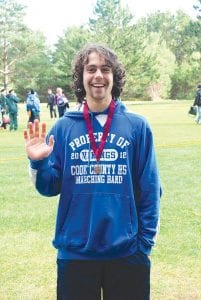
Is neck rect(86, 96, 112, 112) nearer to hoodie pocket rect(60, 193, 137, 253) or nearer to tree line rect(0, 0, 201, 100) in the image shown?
hoodie pocket rect(60, 193, 137, 253)

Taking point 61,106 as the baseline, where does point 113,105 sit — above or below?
above

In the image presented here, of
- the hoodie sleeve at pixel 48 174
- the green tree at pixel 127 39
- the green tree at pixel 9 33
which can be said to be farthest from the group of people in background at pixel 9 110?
the green tree at pixel 9 33

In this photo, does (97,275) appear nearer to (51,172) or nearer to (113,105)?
(51,172)

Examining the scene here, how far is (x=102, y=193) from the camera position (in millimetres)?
2646

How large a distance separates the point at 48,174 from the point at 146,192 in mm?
515

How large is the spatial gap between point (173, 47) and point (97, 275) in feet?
291

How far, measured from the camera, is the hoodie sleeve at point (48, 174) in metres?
2.68

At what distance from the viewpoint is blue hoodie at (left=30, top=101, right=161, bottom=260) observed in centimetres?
264

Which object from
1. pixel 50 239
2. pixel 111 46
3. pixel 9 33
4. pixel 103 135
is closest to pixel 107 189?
pixel 103 135

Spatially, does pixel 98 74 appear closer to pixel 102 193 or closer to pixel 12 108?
pixel 102 193

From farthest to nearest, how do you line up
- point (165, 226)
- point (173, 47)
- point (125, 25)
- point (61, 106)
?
point (173, 47) → point (125, 25) → point (61, 106) → point (165, 226)

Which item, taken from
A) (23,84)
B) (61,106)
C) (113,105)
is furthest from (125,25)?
(113,105)

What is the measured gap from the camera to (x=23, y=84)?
68188mm

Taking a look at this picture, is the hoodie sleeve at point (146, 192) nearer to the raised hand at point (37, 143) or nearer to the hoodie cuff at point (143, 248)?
the hoodie cuff at point (143, 248)
